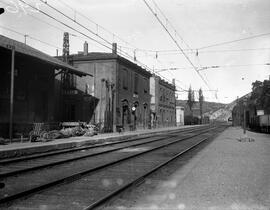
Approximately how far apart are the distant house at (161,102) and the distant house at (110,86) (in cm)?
1285

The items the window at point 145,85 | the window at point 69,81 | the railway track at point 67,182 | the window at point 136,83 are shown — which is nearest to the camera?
the railway track at point 67,182

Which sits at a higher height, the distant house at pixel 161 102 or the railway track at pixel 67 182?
the distant house at pixel 161 102

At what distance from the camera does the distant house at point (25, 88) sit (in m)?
23.0

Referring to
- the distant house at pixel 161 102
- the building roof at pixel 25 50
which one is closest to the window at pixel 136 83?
the distant house at pixel 161 102

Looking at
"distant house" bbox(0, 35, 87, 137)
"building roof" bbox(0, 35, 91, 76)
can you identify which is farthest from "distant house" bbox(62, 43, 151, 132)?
"building roof" bbox(0, 35, 91, 76)

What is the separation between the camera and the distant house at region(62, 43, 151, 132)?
37.5 m

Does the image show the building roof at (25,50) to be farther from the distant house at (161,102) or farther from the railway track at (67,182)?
the distant house at (161,102)

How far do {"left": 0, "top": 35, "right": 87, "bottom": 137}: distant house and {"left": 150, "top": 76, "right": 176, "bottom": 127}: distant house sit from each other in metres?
28.0

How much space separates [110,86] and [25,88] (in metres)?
13.1

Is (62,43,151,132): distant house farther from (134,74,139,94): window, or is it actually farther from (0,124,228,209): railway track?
(0,124,228,209): railway track

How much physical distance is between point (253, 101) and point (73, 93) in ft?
173

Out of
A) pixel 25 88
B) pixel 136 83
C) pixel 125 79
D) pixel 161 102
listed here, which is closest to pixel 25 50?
pixel 25 88

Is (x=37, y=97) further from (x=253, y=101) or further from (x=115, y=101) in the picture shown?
(x=253, y=101)

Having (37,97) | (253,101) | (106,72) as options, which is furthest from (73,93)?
(253,101)
